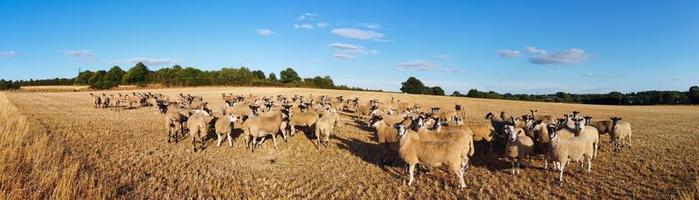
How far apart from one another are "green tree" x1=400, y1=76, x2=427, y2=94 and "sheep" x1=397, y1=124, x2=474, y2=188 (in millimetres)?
99719

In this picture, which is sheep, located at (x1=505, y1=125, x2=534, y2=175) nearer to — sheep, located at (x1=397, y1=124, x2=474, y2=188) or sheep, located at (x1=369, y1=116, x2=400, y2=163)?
sheep, located at (x1=397, y1=124, x2=474, y2=188)

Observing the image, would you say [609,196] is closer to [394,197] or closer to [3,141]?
[394,197]

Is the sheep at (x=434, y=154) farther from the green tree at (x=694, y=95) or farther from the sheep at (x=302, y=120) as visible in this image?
the green tree at (x=694, y=95)

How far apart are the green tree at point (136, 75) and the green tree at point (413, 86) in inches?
2647

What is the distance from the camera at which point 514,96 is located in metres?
97.6

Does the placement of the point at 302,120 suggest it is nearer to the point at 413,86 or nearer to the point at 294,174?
the point at 294,174

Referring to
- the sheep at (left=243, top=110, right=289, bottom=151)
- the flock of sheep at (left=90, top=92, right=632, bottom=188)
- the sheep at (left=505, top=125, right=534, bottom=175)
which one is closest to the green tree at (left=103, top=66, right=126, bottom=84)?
the flock of sheep at (left=90, top=92, right=632, bottom=188)

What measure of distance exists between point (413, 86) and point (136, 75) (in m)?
73.2

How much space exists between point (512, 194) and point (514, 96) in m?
93.5

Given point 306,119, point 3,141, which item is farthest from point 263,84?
point 3,141

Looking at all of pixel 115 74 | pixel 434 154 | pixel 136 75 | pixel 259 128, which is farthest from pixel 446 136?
pixel 115 74

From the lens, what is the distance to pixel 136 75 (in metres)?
112

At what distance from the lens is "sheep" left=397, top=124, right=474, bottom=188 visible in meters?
10.9

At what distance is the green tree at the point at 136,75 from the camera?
112 meters
